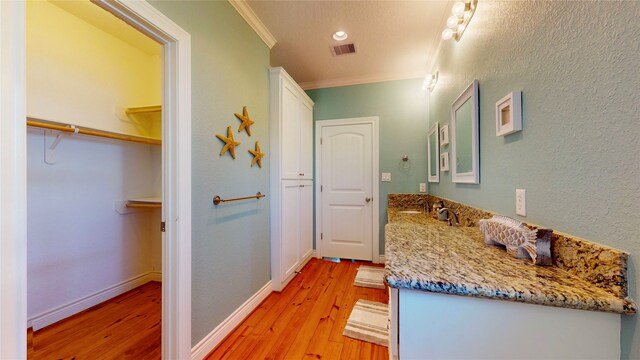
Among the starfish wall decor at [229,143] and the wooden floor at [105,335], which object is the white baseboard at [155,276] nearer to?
the wooden floor at [105,335]

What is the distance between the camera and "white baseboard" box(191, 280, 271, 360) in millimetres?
1383

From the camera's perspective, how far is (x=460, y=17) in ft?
5.07

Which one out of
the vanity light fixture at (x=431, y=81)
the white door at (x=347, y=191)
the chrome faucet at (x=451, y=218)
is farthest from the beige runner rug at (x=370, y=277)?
the vanity light fixture at (x=431, y=81)

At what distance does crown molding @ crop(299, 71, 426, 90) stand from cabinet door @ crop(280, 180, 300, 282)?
4.72 feet

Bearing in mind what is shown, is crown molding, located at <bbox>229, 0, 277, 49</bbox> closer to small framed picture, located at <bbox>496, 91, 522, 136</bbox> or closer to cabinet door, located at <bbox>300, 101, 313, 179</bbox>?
cabinet door, located at <bbox>300, 101, 313, 179</bbox>

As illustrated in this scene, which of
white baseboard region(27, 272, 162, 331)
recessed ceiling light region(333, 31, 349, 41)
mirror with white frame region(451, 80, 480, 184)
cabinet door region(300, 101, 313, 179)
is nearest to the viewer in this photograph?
mirror with white frame region(451, 80, 480, 184)

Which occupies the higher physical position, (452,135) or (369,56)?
(369,56)

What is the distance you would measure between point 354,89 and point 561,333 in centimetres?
301

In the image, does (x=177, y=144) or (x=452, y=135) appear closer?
(x=177, y=144)

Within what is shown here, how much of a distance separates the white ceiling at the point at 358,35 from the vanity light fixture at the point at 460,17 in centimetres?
30

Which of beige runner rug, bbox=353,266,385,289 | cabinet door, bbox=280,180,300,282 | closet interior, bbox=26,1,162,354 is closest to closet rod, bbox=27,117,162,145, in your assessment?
closet interior, bbox=26,1,162,354

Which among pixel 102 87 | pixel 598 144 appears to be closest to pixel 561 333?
pixel 598 144

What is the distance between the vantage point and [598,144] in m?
0.61

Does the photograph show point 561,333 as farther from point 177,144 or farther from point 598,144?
point 177,144
